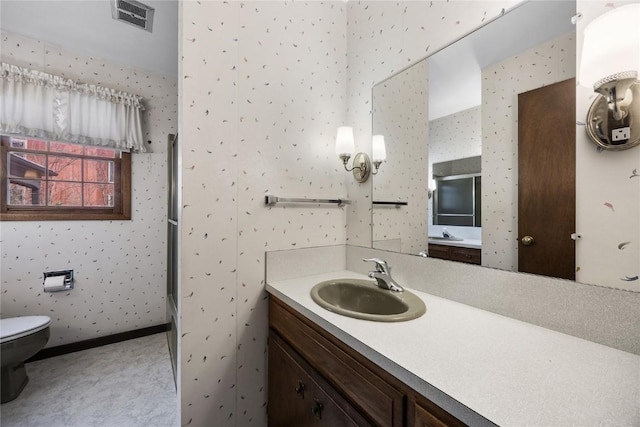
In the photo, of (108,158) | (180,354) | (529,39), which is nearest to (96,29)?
(108,158)

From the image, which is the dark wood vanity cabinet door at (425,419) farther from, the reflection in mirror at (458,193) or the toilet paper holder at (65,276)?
the toilet paper holder at (65,276)

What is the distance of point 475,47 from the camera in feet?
3.34

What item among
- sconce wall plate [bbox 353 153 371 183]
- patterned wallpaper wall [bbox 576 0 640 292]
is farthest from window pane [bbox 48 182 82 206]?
patterned wallpaper wall [bbox 576 0 640 292]

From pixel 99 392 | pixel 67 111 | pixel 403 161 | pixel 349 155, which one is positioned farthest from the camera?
pixel 67 111

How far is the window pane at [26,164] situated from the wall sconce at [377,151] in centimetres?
274

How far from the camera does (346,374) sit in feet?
2.59

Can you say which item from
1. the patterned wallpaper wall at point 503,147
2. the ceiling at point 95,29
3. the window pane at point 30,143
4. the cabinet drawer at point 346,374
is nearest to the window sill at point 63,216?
the window pane at point 30,143

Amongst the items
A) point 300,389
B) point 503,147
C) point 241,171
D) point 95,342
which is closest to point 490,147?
point 503,147

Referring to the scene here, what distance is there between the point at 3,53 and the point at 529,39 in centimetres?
340

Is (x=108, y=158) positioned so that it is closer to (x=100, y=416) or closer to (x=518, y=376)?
(x=100, y=416)

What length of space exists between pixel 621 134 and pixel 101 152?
10.9ft

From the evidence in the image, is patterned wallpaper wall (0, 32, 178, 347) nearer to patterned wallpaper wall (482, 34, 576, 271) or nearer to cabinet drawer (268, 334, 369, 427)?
cabinet drawer (268, 334, 369, 427)

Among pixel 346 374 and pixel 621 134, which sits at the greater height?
pixel 621 134

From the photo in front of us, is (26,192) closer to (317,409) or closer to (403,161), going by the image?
(317,409)
